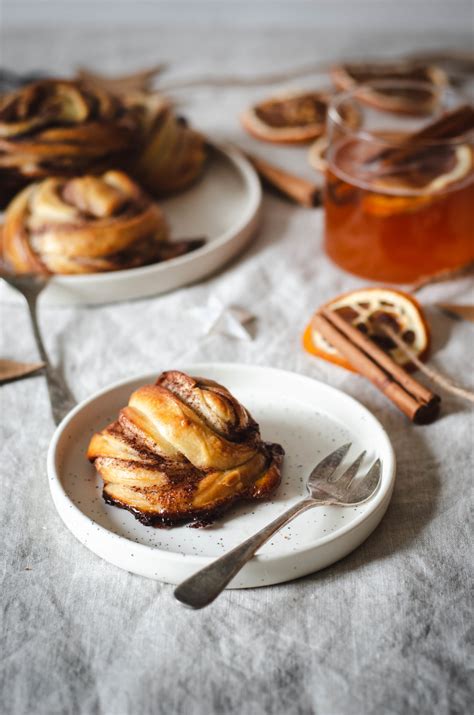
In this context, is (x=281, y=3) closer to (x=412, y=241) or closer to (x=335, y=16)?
(x=335, y=16)

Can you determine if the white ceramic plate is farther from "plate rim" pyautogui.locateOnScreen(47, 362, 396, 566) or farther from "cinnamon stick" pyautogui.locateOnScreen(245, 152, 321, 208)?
"plate rim" pyautogui.locateOnScreen(47, 362, 396, 566)

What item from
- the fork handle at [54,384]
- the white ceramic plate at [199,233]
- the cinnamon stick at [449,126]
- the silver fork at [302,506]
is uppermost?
the cinnamon stick at [449,126]

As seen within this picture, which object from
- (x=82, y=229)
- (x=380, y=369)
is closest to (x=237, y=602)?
(x=380, y=369)

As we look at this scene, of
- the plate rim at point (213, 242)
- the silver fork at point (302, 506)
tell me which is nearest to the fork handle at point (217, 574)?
the silver fork at point (302, 506)

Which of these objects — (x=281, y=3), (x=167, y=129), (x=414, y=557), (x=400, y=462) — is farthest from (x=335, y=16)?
(x=414, y=557)

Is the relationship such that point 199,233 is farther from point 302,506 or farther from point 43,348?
point 302,506

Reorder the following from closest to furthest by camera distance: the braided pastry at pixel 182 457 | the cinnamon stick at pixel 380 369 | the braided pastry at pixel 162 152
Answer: the braided pastry at pixel 182 457 < the cinnamon stick at pixel 380 369 < the braided pastry at pixel 162 152

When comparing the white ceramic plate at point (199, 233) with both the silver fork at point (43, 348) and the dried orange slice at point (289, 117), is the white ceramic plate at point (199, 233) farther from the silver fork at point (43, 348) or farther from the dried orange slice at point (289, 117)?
the dried orange slice at point (289, 117)
